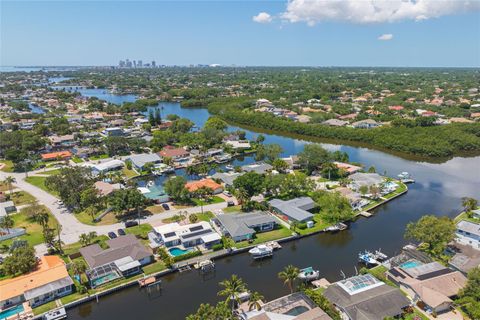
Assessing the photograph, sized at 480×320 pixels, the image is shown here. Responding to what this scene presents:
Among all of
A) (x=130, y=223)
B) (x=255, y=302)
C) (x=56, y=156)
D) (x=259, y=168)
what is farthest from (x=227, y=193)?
(x=56, y=156)

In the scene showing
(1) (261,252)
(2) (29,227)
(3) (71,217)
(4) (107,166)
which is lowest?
(2) (29,227)

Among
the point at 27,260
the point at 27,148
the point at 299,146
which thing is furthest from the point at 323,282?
the point at 27,148

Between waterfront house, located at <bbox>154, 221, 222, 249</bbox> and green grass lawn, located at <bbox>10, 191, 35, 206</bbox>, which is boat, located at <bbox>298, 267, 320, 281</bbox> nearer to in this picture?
waterfront house, located at <bbox>154, 221, 222, 249</bbox>

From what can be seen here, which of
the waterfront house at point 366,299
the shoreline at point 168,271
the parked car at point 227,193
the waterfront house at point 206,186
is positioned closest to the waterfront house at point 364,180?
the shoreline at point 168,271

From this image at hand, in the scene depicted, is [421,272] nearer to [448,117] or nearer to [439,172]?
[439,172]

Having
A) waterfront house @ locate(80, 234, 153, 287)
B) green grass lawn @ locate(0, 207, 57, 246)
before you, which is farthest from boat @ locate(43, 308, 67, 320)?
green grass lawn @ locate(0, 207, 57, 246)

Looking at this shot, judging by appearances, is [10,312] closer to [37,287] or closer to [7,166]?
[37,287]
